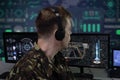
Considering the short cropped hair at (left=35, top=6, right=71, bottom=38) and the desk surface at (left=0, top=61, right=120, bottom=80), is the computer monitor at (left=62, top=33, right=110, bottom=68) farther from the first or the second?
the short cropped hair at (left=35, top=6, right=71, bottom=38)

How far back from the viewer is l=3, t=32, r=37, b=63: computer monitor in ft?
8.09

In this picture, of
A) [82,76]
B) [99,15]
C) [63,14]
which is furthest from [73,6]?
[63,14]

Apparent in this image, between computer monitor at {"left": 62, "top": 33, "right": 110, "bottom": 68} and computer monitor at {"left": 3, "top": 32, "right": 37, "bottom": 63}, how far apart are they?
13.5 inches

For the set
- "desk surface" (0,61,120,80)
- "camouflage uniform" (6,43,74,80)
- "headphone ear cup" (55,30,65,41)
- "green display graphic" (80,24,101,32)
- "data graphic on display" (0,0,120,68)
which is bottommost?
"desk surface" (0,61,120,80)

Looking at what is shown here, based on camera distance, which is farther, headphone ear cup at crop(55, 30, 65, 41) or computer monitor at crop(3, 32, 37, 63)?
computer monitor at crop(3, 32, 37, 63)

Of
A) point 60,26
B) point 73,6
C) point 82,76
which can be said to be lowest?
point 82,76

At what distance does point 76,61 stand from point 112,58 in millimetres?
333

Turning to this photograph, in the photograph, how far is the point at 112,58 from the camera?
2.46 metres

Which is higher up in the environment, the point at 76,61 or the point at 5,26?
the point at 5,26

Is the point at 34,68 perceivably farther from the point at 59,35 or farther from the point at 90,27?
the point at 90,27

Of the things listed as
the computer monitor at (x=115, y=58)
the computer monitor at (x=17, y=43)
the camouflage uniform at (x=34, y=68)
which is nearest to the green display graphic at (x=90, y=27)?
the computer monitor at (x=115, y=58)

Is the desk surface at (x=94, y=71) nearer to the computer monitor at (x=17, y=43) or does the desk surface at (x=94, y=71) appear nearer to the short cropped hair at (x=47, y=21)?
the computer monitor at (x=17, y=43)

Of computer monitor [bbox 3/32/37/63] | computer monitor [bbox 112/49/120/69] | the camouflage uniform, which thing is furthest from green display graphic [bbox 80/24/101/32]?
the camouflage uniform

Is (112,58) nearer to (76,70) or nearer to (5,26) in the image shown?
(76,70)
